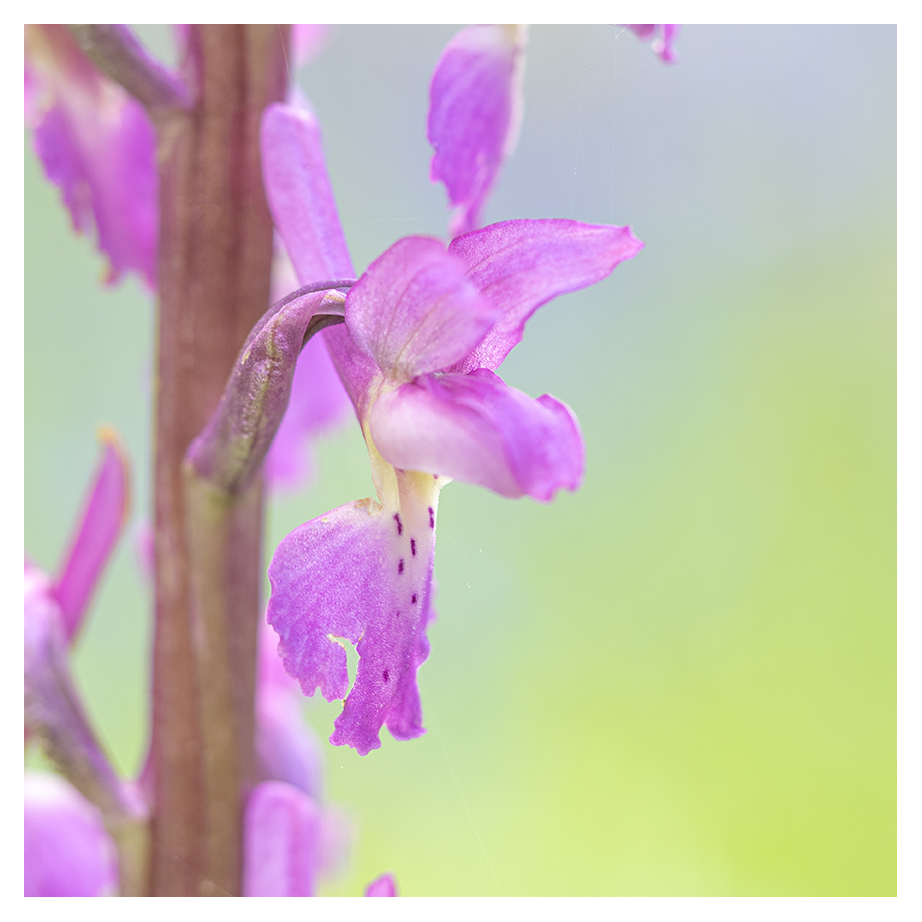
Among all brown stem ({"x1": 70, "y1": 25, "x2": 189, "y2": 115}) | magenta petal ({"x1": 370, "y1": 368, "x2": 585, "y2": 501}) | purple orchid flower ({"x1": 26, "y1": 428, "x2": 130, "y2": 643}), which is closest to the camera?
magenta petal ({"x1": 370, "y1": 368, "x2": 585, "y2": 501})

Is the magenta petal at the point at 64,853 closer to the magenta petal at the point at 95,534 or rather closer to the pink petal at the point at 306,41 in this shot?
the magenta petal at the point at 95,534

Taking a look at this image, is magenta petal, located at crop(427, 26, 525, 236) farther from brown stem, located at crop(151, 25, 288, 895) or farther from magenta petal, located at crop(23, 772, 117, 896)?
magenta petal, located at crop(23, 772, 117, 896)

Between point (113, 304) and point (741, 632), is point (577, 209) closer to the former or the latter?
point (113, 304)

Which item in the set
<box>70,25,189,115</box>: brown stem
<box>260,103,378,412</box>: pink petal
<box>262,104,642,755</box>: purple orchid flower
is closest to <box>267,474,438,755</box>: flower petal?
<box>262,104,642,755</box>: purple orchid flower

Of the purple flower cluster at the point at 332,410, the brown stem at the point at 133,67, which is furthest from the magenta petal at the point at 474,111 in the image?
the brown stem at the point at 133,67

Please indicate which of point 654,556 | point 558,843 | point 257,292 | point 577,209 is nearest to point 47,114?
point 257,292

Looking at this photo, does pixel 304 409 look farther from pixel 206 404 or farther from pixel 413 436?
pixel 413 436

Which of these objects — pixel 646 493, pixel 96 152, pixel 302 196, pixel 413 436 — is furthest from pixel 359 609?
pixel 646 493
